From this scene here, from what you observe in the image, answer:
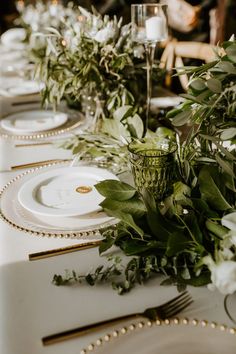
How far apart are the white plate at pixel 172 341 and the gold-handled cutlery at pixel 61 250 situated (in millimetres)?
215

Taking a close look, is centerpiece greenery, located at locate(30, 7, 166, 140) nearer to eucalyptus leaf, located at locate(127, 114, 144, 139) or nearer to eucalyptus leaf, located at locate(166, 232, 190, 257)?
eucalyptus leaf, located at locate(127, 114, 144, 139)

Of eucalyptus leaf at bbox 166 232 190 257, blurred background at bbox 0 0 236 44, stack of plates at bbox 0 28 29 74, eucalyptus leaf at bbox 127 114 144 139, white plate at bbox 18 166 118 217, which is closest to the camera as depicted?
eucalyptus leaf at bbox 166 232 190 257

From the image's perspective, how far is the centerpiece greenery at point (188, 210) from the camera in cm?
62

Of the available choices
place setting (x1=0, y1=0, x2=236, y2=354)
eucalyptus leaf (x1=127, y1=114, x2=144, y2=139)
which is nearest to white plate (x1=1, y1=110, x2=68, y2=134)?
place setting (x1=0, y1=0, x2=236, y2=354)

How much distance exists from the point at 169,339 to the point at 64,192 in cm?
44

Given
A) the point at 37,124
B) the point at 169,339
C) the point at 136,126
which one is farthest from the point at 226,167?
the point at 37,124

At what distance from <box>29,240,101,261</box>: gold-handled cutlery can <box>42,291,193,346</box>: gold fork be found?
182 millimetres

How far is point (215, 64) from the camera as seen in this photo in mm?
730

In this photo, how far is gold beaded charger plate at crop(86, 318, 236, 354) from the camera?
1.64 feet

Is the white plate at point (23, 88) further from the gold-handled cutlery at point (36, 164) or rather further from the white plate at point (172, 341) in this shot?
the white plate at point (172, 341)

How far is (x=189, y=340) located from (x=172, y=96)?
4.21 ft

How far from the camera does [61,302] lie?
60cm

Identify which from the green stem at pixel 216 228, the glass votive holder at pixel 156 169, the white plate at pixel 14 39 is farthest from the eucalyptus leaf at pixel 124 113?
the white plate at pixel 14 39

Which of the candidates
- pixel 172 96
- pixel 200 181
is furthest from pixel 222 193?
pixel 172 96
